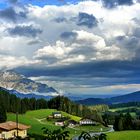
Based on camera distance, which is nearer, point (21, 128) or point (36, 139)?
point (36, 139)

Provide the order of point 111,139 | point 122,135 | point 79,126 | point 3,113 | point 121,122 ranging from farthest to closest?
1. point 79,126
2. point 121,122
3. point 3,113
4. point 122,135
5. point 111,139

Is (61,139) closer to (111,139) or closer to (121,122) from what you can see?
(111,139)

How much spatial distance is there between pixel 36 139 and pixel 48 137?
2.01 feet

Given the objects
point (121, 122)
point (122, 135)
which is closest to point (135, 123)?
point (121, 122)

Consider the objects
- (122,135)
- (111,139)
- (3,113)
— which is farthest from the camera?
(3,113)

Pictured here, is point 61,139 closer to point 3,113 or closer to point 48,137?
point 48,137

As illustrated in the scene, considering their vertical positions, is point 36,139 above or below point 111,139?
above

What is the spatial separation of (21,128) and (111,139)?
89.7 feet

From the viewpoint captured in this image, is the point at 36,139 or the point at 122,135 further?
the point at 122,135

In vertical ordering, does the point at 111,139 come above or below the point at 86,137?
below

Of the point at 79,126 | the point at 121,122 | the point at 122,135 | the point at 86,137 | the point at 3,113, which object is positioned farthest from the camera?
the point at 79,126

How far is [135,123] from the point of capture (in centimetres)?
18712

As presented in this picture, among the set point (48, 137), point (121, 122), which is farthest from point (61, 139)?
point (121, 122)

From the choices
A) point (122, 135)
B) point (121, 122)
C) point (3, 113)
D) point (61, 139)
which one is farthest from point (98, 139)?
point (121, 122)
